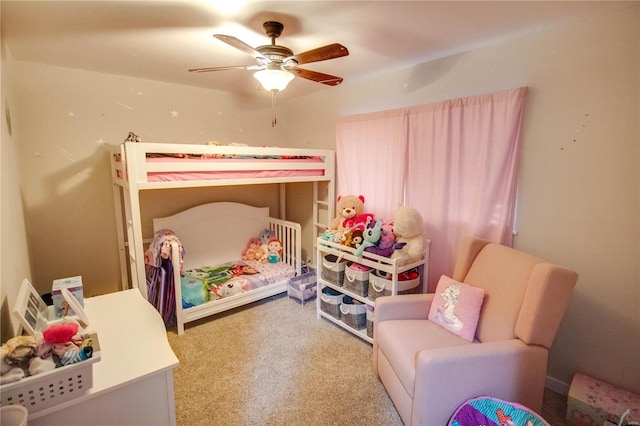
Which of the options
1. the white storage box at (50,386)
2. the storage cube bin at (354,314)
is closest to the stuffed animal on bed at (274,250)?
the storage cube bin at (354,314)

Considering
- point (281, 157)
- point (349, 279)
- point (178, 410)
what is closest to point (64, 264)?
point (178, 410)

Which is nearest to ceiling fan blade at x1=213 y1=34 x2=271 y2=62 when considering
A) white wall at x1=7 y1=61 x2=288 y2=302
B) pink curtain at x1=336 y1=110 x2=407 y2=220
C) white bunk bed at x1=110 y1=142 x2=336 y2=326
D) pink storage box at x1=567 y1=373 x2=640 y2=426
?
white bunk bed at x1=110 y1=142 x2=336 y2=326

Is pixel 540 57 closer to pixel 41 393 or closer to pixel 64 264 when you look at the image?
pixel 41 393

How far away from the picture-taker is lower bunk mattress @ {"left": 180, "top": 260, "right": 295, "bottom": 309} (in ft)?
9.16

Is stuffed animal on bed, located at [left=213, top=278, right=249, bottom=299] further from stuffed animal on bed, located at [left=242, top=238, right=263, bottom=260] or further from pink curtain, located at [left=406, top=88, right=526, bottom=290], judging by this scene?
pink curtain, located at [left=406, top=88, right=526, bottom=290]

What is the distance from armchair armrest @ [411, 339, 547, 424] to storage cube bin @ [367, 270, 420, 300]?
0.81 metres

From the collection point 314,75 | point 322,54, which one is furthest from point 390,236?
point 322,54

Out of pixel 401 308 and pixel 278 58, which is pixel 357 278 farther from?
pixel 278 58

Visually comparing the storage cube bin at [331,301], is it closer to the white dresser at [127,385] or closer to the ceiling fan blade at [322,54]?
the white dresser at [127,385]

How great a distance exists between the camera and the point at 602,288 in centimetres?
179

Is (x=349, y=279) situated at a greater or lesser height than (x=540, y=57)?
lesser

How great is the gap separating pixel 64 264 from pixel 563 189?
4.02m

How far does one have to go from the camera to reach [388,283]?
7.55 feet

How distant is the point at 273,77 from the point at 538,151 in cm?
175
